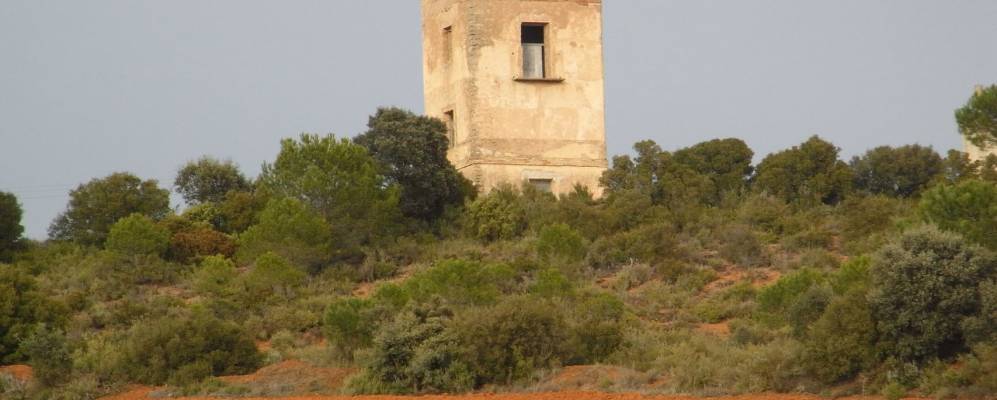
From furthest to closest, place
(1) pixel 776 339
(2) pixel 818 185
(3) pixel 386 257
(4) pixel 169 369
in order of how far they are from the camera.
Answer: (2) pixel 818 185
(3) pixel 386 257
(4) pixel 169 369
(1) pixel 776 339

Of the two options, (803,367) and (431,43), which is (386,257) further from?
(803,367)

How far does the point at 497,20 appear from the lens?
141 feet

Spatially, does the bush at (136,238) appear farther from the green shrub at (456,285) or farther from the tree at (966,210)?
the tree at (966,210)

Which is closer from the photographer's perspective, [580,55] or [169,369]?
[169,369]

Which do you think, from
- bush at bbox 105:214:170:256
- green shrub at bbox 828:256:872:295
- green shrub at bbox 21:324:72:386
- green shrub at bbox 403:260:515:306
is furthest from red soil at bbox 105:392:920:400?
bush at bbox 105:214:170:256

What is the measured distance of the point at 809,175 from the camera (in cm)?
4316

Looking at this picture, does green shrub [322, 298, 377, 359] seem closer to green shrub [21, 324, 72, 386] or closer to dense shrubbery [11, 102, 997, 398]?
dense shrubbery [11, 102, 997, 398]

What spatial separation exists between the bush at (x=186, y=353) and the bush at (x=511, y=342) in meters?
4.26

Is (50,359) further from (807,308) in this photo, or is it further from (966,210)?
(966,210)

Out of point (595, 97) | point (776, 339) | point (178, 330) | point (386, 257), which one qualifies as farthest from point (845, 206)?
point (178, 330)

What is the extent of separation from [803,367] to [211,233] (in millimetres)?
20605

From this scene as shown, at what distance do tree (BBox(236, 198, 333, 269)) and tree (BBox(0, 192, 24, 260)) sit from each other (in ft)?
22.4

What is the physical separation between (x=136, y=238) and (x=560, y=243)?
9299 millimetres

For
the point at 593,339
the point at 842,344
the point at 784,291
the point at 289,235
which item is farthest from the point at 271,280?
the point at 842,344
